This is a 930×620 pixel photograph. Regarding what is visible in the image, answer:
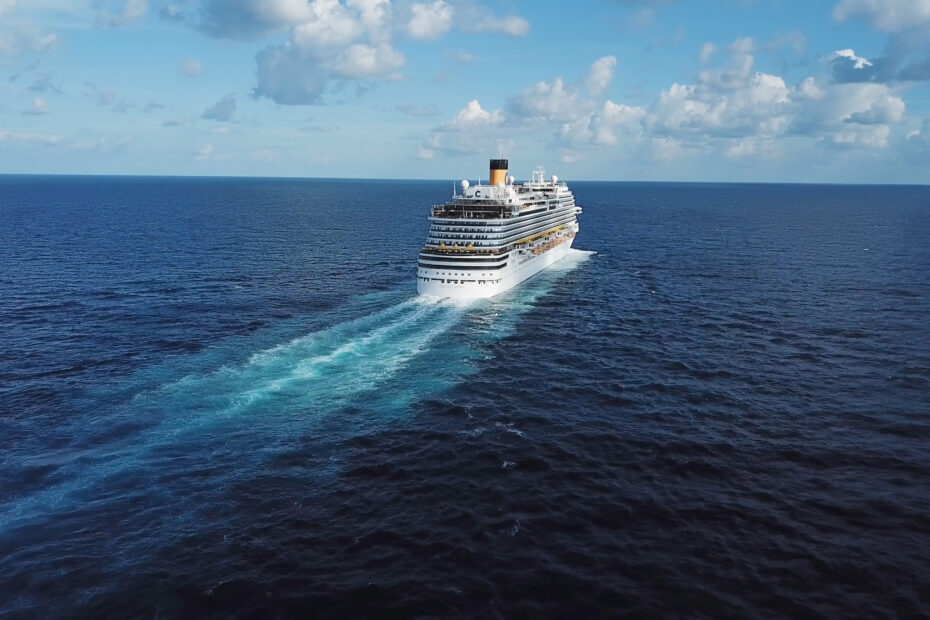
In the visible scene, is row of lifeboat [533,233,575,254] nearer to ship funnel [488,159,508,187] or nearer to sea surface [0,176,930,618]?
ship funnel [488,159,508,187]

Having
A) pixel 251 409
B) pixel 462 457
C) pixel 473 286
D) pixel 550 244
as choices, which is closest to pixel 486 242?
pixel 473 286

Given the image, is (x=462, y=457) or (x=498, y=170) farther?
(x=498, y=170)

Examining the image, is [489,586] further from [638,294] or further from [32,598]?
[638,294]

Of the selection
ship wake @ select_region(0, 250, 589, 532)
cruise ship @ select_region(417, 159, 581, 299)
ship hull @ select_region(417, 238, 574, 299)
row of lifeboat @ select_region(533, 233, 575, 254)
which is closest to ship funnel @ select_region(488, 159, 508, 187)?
cruise ship @ select_region(417, 159, 581, 299)

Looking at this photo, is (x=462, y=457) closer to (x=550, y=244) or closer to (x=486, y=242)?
(x=486, y=242)

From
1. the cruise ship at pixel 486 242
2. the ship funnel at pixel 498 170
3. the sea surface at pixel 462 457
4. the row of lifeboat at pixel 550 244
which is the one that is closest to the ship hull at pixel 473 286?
the cruise ship at pixel 486 242

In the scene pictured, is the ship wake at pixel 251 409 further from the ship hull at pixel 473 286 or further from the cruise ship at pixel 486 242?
the cruise ship at pixel 486 242
